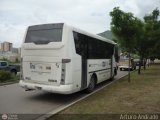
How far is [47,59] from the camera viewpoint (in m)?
10.1

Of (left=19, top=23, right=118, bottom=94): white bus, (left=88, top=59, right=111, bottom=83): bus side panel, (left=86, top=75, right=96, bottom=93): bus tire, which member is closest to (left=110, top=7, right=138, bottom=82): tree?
(left=88, top=59, right=111, bottom=83): bus side panel

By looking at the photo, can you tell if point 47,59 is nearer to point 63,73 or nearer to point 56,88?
point 63,73

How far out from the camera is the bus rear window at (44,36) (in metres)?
10.1

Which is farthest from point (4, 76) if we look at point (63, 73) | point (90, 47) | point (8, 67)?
point (63, 73)

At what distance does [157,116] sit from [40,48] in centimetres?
534

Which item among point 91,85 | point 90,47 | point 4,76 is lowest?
point 91,85

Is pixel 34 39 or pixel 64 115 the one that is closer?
pixel 64 115

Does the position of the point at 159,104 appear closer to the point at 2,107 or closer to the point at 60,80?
the point at 60,80

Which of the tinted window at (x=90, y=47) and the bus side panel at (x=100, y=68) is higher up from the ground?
the tinted window at (x=90, y=47)

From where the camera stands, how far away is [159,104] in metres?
9.17

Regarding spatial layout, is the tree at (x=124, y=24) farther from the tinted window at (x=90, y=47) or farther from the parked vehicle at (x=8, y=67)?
the parked vehicle at (x=8, y=67)

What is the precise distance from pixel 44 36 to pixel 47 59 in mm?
1010

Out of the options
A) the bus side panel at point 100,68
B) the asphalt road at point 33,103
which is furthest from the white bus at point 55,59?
the bus side panel at point 100,68

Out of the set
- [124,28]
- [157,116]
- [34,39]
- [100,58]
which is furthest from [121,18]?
[157,116]
